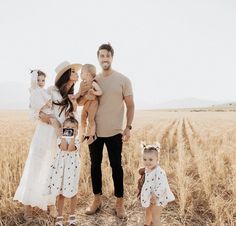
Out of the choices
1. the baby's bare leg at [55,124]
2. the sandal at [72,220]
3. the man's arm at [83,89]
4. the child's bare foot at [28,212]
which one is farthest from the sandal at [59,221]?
the man's arm at [83,89]

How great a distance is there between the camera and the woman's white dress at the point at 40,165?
439 centimetres

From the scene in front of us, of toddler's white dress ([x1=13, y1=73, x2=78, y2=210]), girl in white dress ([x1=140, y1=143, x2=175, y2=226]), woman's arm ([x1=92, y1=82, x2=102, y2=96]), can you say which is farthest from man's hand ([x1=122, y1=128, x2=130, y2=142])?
girl in white dress ([x1=140, y1=143, x2=175, y2=226])

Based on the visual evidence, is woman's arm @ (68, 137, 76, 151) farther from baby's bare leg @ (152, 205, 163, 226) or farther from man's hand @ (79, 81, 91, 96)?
baby's bare leg @ (152, 205, 163, 226)

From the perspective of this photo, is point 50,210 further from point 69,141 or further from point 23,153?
point 23,153

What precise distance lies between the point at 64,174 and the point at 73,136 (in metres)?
0.47

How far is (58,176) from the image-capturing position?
14.0ft

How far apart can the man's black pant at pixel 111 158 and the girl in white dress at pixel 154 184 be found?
1.03m

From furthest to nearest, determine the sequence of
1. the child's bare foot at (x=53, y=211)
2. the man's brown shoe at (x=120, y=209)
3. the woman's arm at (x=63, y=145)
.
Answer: the man's brown shoe at (x=120, y=209)
the child's bare foot at (x=53, y=211)
the woman's arm at (x=63, y=145)

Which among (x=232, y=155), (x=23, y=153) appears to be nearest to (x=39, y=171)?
(x=23, y=153)

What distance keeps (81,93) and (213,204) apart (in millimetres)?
2271

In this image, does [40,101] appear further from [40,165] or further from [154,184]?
[154,184]

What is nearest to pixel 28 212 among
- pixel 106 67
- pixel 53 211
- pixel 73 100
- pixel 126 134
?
pixel 53 211

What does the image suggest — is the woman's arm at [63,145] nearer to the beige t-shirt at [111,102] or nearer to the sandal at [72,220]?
the beige t-shirt at [111,102]

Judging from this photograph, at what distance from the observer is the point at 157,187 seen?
3.81m
